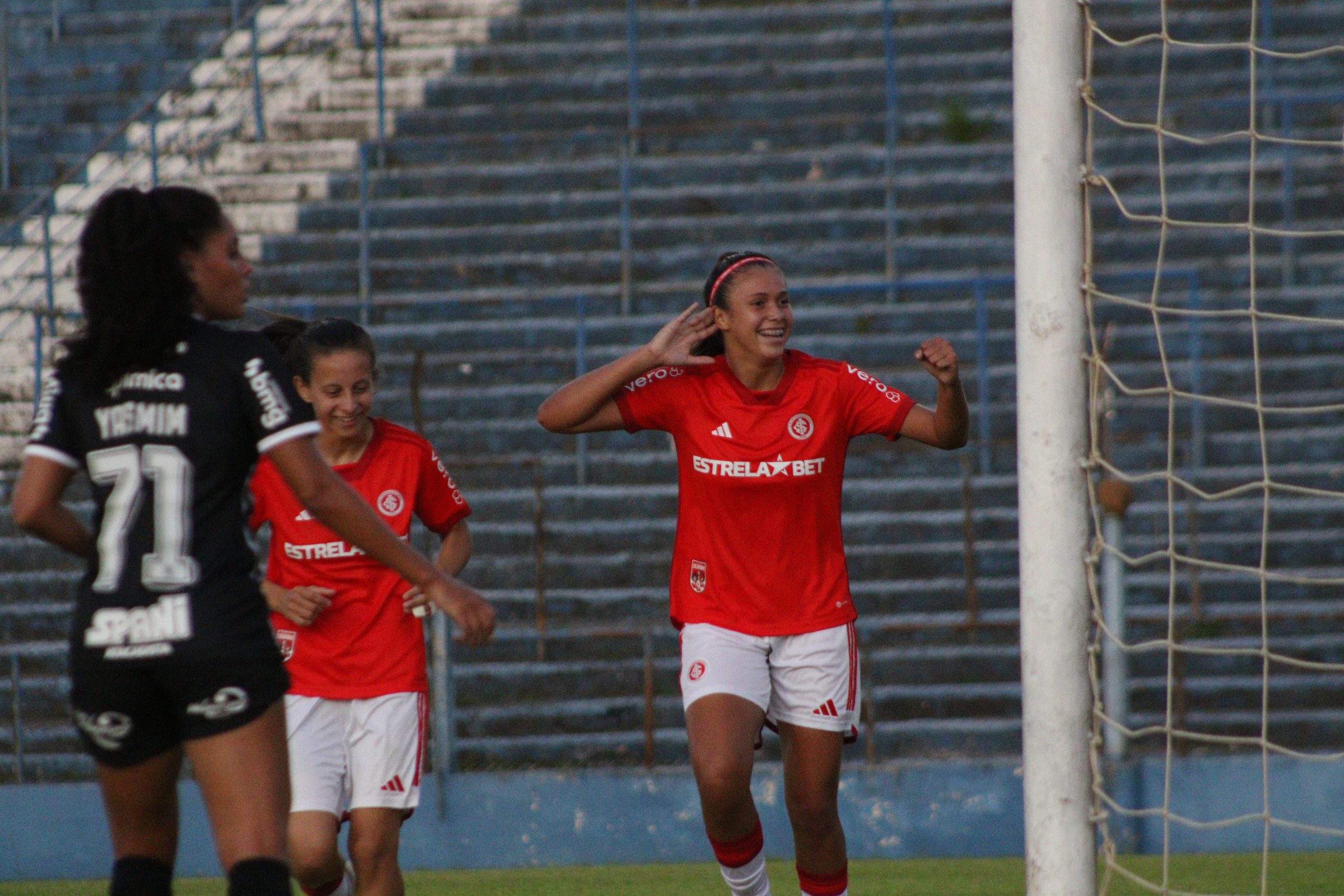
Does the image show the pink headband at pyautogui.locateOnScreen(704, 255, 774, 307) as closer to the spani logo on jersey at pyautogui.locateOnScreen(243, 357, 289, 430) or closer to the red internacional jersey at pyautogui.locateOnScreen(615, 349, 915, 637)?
the red internacional jersey at pyautogui.locateOnScreen(615, 349, 915, 637)

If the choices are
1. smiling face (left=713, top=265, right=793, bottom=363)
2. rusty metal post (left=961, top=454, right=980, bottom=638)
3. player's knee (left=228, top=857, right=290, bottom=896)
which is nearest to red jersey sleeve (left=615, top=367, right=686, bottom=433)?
smiling face (left=713, top=265, right=793, bottom=363)

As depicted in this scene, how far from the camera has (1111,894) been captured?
6.49m

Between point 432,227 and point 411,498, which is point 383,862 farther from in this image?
point 432,227

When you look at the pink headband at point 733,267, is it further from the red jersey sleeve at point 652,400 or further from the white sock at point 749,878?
the white sock at point 749,878

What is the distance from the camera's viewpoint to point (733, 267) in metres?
4.96

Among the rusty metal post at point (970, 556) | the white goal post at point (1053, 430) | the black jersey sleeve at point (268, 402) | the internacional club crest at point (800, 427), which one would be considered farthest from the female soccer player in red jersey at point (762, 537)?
the rusty metal post at point (970, 556)

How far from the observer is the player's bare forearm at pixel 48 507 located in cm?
331

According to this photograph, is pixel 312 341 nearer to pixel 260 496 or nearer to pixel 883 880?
pixel 260 496

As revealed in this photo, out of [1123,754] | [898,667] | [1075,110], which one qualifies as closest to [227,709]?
[1075,110]

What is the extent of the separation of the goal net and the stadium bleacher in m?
0.03

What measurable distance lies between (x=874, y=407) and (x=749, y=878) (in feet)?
4.68

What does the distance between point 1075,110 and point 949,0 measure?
986cm

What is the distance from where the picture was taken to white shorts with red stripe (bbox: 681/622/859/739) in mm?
4828

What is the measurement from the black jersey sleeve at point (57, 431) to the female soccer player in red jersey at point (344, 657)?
1.33m
